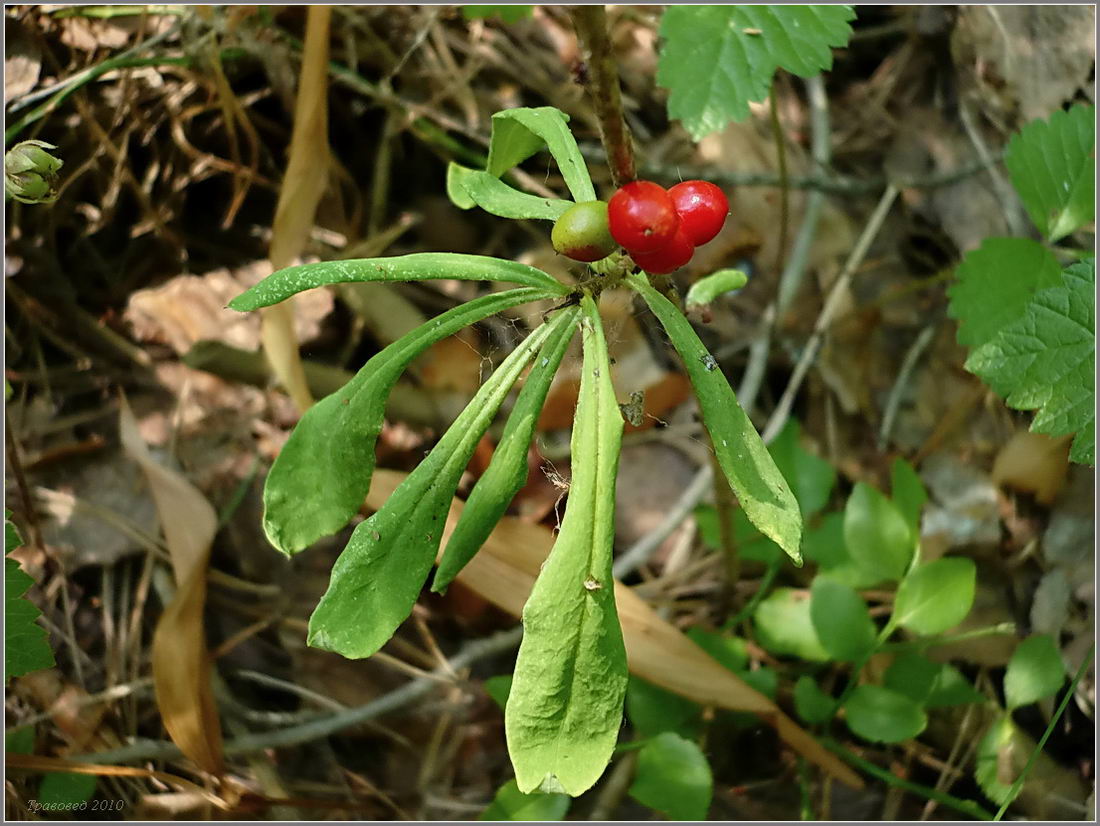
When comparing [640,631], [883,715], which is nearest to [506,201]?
[640,631]

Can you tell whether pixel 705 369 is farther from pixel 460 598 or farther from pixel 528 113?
pixel 460 598

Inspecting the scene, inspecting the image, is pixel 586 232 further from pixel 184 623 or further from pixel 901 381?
pixel 901 381

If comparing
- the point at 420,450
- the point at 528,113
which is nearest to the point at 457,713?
the point at 420,450

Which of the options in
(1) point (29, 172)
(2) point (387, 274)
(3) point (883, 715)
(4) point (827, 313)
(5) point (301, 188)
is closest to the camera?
(2) point (387, 274)

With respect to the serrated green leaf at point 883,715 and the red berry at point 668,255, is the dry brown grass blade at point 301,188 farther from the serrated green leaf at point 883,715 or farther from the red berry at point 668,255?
the serrated green leaf at point 883,715

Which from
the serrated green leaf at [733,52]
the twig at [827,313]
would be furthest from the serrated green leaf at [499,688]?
the serrated green leaf at [733,52]

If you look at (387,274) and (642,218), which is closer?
(642,218)

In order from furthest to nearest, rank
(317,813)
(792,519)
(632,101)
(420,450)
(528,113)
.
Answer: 1. (632,101)
2. (420,450)
3. (317,813)
4. (528,113)
5. (792,519)
